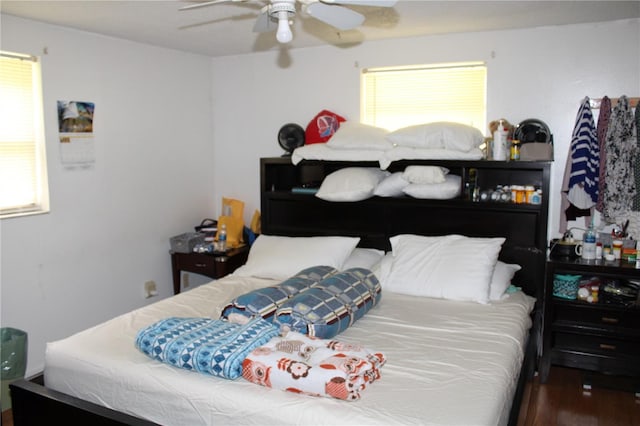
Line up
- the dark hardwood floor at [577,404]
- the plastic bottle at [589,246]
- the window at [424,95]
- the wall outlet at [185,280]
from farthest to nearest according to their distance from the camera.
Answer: the wall outlet at [185,280]
the window at [424,95]
the plastic bottle at [589,246]
the dark hardwood floor at [577,404]

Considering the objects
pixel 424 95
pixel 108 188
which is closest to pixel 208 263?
pixel 108 188

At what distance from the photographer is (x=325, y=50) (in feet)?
13.8

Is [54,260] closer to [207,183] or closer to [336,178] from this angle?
[207,183]

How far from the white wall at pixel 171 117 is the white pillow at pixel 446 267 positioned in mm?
818

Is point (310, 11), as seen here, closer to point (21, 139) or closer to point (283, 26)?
point (283, 26)

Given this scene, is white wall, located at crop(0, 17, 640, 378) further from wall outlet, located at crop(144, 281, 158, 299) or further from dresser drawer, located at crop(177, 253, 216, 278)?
dresser drawer, located at crop(177, 253, 216, 278)

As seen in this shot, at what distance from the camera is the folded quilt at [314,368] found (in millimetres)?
1920

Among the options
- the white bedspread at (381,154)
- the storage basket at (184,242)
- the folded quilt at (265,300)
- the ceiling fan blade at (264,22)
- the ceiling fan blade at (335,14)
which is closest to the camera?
the ceiling fan blade at (335,14)

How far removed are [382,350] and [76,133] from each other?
251cm

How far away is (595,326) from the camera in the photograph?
10.4 ft

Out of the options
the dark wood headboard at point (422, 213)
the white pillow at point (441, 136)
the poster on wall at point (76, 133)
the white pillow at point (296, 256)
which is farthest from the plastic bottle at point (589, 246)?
the poster on wall at point (76, 133)

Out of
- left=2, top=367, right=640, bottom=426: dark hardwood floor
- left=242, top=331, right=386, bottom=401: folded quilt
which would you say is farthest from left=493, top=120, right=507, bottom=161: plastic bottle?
left=242, top=331, right=386, bottom=401: folded quilt

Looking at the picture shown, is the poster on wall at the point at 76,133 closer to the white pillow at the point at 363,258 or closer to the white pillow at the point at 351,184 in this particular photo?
the white pillow at the point at 351,184

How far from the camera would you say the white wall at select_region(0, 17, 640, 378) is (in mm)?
3447
